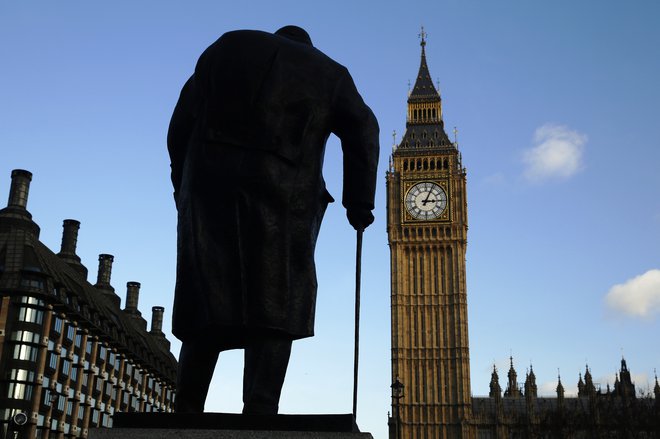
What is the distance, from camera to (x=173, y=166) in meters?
5.41

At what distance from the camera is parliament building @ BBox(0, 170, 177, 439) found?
47.2m

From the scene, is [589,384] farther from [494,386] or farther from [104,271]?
[104,271]

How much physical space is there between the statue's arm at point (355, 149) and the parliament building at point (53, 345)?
31.6m

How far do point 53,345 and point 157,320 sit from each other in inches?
1709

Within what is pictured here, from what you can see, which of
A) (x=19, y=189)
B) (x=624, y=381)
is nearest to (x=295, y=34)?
(x=19, y=189)

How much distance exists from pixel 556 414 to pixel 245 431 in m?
65.9

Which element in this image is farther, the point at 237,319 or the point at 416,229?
the point at 416,229

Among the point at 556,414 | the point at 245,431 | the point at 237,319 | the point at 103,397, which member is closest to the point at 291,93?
the point at 237,319

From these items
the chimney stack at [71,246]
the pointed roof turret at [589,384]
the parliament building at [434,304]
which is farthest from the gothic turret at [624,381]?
the chimney stack at [71,246]

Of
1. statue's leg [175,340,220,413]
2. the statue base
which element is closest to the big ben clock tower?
statue's leg [175,340,220,413]

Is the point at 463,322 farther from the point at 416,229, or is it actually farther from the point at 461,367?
the point at 416,229

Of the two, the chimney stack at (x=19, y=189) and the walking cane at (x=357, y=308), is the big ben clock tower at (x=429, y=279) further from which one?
the walking cane at (x=357, y=308)

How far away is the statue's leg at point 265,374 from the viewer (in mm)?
4578

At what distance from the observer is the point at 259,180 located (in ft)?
15.5
